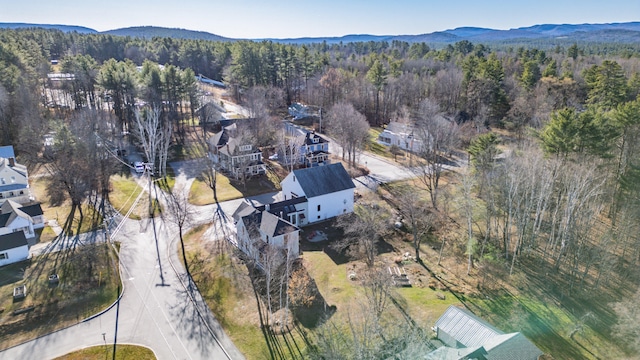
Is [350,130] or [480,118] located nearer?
[350,130]

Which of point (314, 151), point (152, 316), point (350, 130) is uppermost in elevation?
point (350, 130)

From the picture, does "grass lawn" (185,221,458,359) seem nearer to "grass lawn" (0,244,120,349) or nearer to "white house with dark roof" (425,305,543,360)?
"white house with dark roof" (425,305,543,360)

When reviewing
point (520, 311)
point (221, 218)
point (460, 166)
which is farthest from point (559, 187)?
point (221, 218)

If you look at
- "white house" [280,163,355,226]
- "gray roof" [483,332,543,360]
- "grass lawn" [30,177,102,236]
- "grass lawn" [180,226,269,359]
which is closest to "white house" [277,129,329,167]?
"white house" [280,163,355,226]

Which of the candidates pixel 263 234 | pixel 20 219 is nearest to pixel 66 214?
pixel 20 219

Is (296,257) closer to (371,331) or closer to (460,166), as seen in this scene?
(371,331)

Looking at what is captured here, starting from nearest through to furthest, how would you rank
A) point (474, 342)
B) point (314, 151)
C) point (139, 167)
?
point (474, 342) → point (139, 167) → point (314, 151)

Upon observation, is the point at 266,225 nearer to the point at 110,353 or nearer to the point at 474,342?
the point at 110,353

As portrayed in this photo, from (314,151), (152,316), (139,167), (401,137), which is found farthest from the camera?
(401,137)
